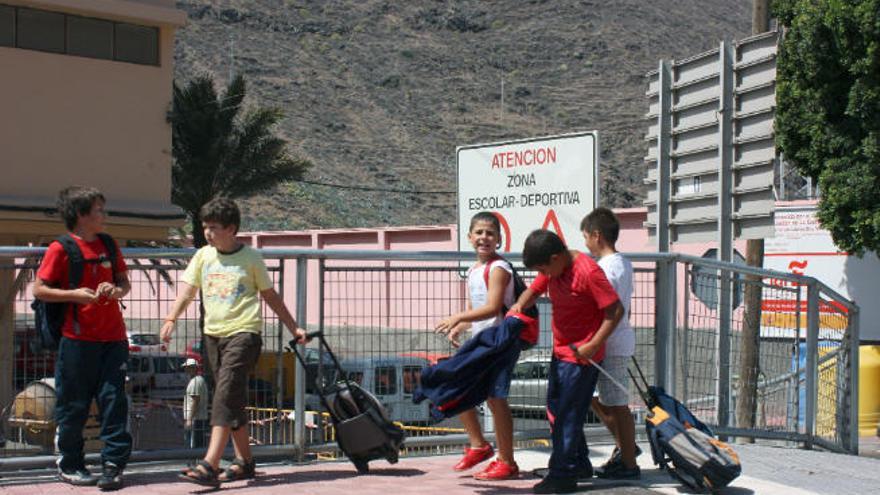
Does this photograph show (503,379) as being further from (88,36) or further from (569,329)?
(88,36)

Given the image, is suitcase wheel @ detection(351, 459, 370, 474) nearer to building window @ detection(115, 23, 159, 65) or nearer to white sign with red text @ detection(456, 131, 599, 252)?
white sign with red text @ detection(456, 131, 599, 252)

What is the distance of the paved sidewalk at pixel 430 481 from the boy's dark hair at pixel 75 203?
5.12 ft

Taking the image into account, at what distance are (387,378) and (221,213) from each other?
1.83 metres

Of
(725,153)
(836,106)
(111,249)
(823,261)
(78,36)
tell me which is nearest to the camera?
(111,249)

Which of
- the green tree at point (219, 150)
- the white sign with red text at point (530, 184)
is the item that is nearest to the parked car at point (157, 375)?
the white sign with red text at point (530, 184)

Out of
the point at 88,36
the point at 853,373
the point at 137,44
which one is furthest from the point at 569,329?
the point at 137,44

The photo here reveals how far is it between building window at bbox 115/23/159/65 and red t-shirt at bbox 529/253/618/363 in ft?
53.8

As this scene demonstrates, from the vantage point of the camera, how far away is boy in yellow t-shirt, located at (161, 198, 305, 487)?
7441mm

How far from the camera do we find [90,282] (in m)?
7.25

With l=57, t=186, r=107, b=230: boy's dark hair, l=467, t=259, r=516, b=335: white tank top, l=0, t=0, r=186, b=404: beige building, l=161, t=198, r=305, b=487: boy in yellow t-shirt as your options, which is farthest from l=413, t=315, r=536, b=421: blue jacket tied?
l=0, t=0, r=186, b=404: beige building

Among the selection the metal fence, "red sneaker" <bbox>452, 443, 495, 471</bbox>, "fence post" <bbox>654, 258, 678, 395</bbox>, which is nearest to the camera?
the metal fence

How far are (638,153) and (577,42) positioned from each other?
18.1m

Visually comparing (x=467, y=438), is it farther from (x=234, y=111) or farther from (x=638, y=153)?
(x=638, y=153)

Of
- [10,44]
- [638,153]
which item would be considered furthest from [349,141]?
[10,44]
